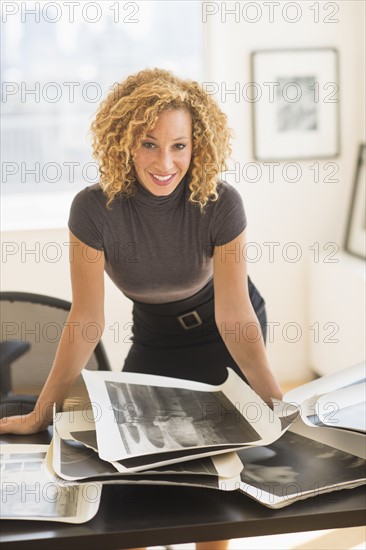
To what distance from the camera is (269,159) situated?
381 cm

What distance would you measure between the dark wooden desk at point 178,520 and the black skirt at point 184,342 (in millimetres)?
894

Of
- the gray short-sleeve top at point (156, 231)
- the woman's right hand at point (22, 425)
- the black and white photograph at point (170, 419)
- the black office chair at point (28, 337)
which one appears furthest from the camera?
the black office chair at point (28, 337)

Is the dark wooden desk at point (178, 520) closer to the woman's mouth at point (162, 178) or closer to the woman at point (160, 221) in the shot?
the woman at point (160, 221)

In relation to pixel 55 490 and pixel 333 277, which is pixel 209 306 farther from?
pixel 333 277

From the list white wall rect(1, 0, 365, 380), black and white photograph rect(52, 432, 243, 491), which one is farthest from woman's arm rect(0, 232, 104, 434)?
white wall rect(1, 0, 365, 380)

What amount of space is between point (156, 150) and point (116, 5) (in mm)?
2435

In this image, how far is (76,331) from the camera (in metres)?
1.50

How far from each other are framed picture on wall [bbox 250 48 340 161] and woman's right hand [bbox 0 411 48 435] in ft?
8.87

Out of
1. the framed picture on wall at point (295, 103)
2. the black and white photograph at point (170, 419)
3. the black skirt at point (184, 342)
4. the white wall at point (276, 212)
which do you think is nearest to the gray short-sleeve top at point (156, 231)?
the black skirt at point (184, 342)

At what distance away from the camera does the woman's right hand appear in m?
1.24

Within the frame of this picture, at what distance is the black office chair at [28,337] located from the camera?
1854mm

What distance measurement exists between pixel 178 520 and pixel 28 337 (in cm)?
103

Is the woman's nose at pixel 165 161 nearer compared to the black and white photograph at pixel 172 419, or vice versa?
the black and white photograph at pixel 172 419

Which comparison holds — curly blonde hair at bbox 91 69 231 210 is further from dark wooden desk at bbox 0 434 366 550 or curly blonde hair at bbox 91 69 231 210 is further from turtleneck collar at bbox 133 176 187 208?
dark wooden desk at bbox 0 434 366 550
